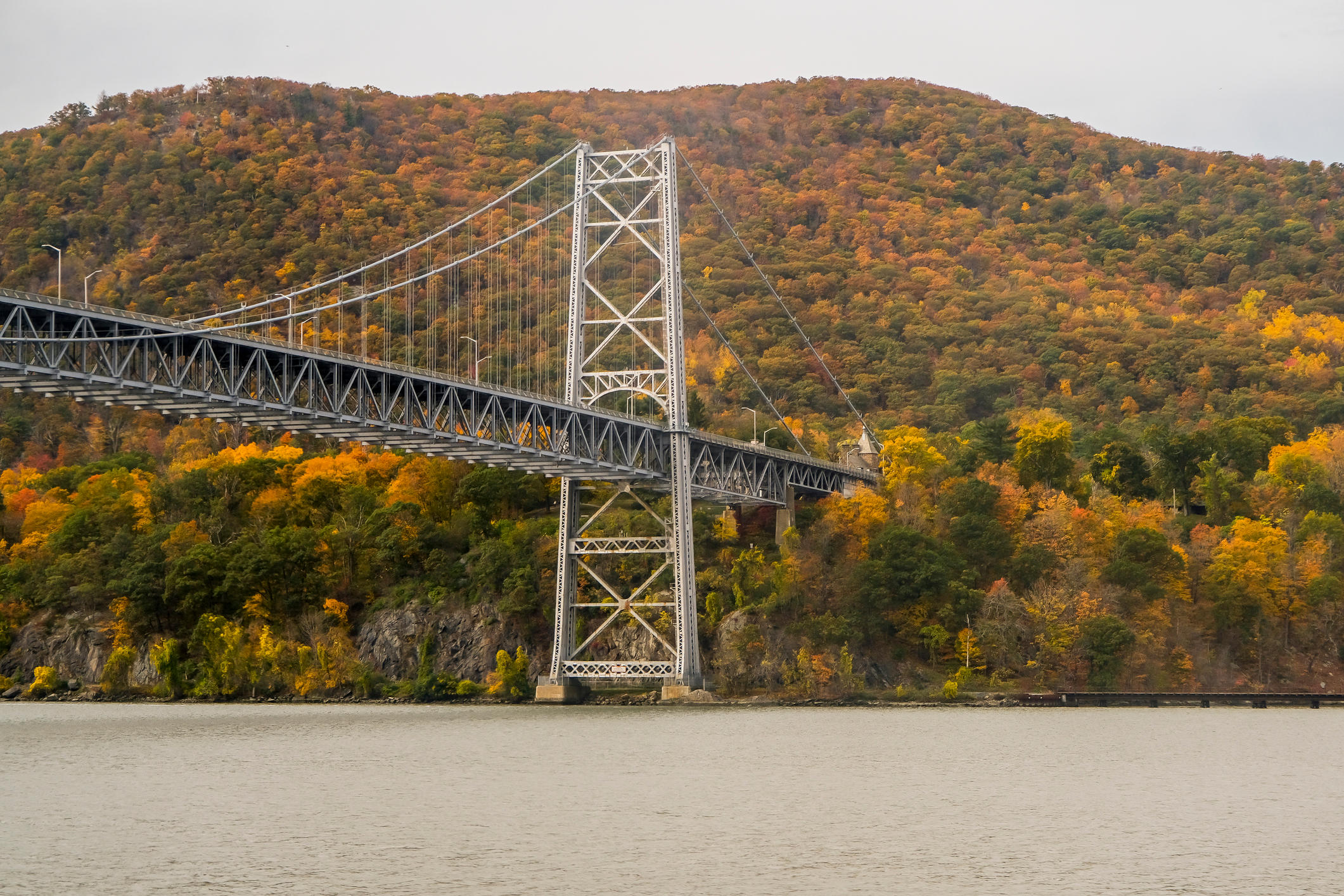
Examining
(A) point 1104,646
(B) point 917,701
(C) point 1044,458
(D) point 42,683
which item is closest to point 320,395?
(B) point 917,701

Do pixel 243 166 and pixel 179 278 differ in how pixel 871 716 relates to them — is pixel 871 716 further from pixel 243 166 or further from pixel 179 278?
pixel 243 166

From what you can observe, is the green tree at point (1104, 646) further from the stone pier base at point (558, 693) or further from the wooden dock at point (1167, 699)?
the stone pier base at point (558, 693)

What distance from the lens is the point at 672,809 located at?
3431 cm

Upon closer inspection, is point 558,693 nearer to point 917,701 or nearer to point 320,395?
point 917,701

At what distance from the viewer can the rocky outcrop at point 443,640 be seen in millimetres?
75688

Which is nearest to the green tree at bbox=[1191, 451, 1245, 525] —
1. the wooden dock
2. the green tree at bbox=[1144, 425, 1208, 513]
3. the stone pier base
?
the green tree at bbox=[1144, 425, 1208, 513]

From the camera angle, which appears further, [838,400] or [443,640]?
[838,400]

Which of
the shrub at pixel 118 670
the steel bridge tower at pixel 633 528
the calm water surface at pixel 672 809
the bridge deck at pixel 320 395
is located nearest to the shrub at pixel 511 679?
the steel bridge tower at pixel 633 528

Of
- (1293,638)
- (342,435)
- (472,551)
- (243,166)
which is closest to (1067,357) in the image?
(1293,638)

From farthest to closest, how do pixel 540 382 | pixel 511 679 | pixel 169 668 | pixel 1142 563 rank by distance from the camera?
1. pixel 540 382
2. pixel 169 668
3. pixel 1142 563
4. pixel 511 679

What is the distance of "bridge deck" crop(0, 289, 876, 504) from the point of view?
45.2 meters

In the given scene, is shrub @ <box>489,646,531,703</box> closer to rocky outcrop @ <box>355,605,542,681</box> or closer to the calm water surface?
rocky outcrop @ <box>355,605,542,681</box>

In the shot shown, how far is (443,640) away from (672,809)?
1708 inches

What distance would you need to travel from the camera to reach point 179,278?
105 m
